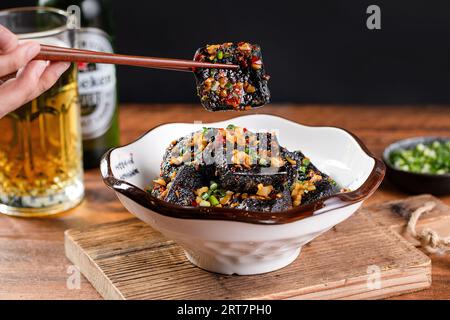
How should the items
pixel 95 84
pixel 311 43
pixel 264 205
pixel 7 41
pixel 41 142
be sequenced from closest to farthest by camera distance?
1. pixel 7 41
2. pixel 264 205
3. pixel 41 142
4. pixel 95 84
5. pixel 311 43

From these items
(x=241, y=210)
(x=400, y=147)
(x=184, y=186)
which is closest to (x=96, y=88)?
(x=184, y=186)

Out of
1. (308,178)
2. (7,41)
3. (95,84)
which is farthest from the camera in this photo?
(95,84)

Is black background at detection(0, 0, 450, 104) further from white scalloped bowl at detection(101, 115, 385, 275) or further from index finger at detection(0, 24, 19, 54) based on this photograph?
index finger at detection(0, 24, 19, 54)

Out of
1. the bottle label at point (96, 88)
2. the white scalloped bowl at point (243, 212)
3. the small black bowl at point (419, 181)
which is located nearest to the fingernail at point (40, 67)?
the white scalloped bowl at point (243, 212)

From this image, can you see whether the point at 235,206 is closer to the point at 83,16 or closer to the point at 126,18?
the point at 83,16

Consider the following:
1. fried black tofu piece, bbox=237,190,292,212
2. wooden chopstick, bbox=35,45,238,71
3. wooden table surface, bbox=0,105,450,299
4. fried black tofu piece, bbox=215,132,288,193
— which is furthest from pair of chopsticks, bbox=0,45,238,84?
wooden table surface, bbox=0,105,450,299

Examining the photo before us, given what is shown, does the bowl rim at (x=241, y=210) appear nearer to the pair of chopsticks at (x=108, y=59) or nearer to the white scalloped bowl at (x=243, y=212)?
the white scalloped bowl at (x=243, y=212)

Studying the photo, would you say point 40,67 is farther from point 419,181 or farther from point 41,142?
point 419,181

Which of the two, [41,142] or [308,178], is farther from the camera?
[41,142]
